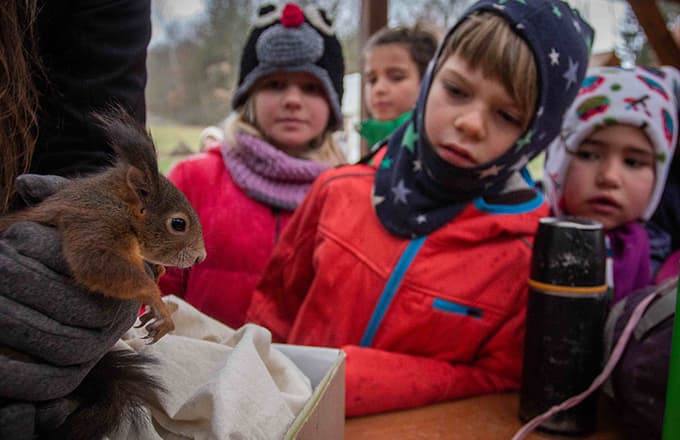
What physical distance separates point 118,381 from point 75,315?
0.11 m

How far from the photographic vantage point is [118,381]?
0.57m

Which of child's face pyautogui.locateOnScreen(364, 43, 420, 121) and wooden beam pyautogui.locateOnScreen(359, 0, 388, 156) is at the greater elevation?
wooden beam pyautogui.locateOnScreen(359, 0, 388, 156)

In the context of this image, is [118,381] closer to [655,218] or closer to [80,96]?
[80,96]

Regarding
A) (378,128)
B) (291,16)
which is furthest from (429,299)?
(378,128)

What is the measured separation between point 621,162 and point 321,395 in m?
1.02

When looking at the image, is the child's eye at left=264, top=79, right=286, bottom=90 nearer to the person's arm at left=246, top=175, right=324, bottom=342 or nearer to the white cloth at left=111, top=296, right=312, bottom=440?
the person's arm at left=246, top=175, right=324, bottom=342

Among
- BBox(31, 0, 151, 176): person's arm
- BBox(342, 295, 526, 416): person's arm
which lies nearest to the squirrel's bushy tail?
BBox(31, 0, 151, 176): person's arm

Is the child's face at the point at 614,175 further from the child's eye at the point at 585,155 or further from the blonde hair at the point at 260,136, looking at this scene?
the blonde hair at the point at 260,136

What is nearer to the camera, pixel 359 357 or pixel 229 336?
pixel 229 336

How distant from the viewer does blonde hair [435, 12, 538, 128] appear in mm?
1102

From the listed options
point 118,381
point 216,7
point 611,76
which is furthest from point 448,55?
point 216,7

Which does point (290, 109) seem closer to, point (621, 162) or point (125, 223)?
point (621, 162)

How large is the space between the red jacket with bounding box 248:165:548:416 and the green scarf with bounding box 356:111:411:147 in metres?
1.07

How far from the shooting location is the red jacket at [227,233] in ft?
4.79
